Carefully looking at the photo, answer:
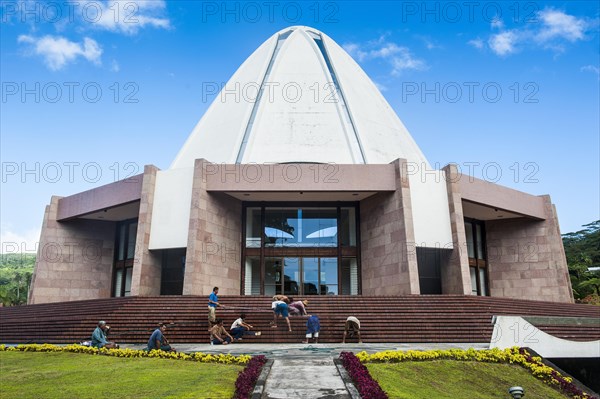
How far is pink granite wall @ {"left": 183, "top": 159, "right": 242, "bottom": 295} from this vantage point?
2075 cm

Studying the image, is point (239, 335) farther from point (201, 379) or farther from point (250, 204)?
point (250, 204)

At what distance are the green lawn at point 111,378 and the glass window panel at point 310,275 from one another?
45.8 ft

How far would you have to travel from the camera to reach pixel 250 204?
24.3m

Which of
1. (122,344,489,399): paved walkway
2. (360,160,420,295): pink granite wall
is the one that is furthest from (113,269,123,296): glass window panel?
(122,344,489,399): paved walkway

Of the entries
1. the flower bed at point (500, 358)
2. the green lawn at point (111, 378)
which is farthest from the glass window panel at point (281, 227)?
the flower bed at point (500, 358)

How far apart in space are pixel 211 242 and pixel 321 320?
854cm

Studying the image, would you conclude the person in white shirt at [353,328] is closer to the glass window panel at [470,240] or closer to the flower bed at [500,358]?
the flower bed at [500,358]

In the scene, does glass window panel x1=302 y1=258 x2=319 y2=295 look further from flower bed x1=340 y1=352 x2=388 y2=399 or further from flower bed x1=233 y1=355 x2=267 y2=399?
flower bed x1=233 y1=355 x2=267 y2=399

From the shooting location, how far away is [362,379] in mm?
7410

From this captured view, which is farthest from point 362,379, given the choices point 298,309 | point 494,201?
point 494,201

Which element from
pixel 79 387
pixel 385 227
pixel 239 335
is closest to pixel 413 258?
pixel 385 227

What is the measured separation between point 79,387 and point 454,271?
1677cm

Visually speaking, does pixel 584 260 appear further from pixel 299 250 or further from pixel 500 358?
pixel 500 358

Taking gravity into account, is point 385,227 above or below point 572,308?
above
